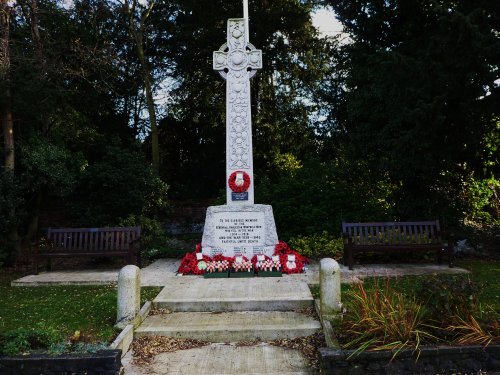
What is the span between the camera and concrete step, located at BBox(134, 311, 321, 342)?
503 centimetres

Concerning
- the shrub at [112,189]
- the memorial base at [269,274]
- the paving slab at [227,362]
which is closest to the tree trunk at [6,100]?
the shrub at [112,189]

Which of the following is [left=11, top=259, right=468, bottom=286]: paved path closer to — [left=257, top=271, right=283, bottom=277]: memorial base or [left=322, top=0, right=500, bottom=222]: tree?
[left=257, top=271, right=283, bottom=277]: memorial base

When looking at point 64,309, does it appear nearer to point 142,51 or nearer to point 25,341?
point 25,341

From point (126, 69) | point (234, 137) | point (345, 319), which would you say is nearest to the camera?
point (345, 319)

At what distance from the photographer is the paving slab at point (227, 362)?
13.6 ft

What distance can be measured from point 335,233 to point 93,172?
670cm

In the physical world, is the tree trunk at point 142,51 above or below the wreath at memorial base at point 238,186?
above

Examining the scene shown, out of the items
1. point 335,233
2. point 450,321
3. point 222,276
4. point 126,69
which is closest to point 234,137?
point 222,276

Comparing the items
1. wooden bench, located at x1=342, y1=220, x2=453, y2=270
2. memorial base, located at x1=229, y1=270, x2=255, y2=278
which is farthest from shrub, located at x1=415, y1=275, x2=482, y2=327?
wooden bench, located at x1=342, y1=220, x2=453, y2=270

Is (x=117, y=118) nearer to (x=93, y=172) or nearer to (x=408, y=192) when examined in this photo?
(x=93, y=172)

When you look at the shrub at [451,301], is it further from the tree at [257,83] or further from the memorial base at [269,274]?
the tree at [257,83]

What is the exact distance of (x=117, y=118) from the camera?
20.0 m

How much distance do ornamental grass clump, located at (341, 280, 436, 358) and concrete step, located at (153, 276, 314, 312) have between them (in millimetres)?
1577

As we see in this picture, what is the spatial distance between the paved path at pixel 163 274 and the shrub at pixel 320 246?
3.47ft
